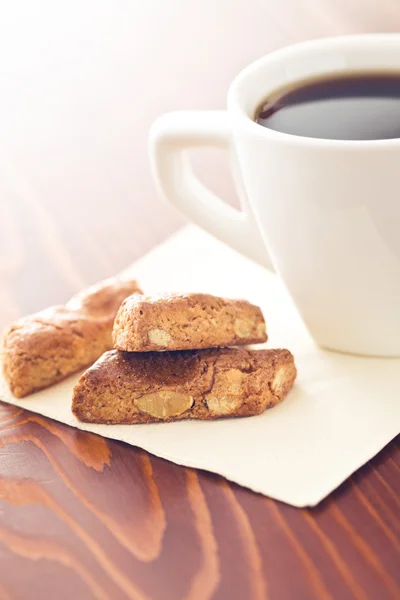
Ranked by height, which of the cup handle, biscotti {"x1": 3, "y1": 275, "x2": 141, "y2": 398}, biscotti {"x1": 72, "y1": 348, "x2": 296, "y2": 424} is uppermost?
the cup handle

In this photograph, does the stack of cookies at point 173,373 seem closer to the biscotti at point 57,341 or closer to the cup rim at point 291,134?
the biscotti at point 57,341

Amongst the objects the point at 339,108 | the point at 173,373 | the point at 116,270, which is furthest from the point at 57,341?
the point at 339,108

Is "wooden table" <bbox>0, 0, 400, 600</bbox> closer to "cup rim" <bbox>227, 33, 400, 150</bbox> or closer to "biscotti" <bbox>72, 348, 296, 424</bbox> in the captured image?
"biscotti" <bbox>72, 348, 296, 424</bbox>

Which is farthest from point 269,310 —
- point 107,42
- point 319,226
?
point 107,42

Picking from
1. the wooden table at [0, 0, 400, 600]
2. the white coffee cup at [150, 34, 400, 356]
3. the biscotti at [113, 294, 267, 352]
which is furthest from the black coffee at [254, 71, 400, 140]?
the wooden table at [0, 0, 400, 600]

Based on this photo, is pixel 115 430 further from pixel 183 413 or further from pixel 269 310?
pixel 269 310

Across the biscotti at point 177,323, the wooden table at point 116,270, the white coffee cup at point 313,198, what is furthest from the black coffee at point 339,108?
the wooden table at point 116,270

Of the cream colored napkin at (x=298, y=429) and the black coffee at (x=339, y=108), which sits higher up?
the black coffee at (x=339, y=108)
